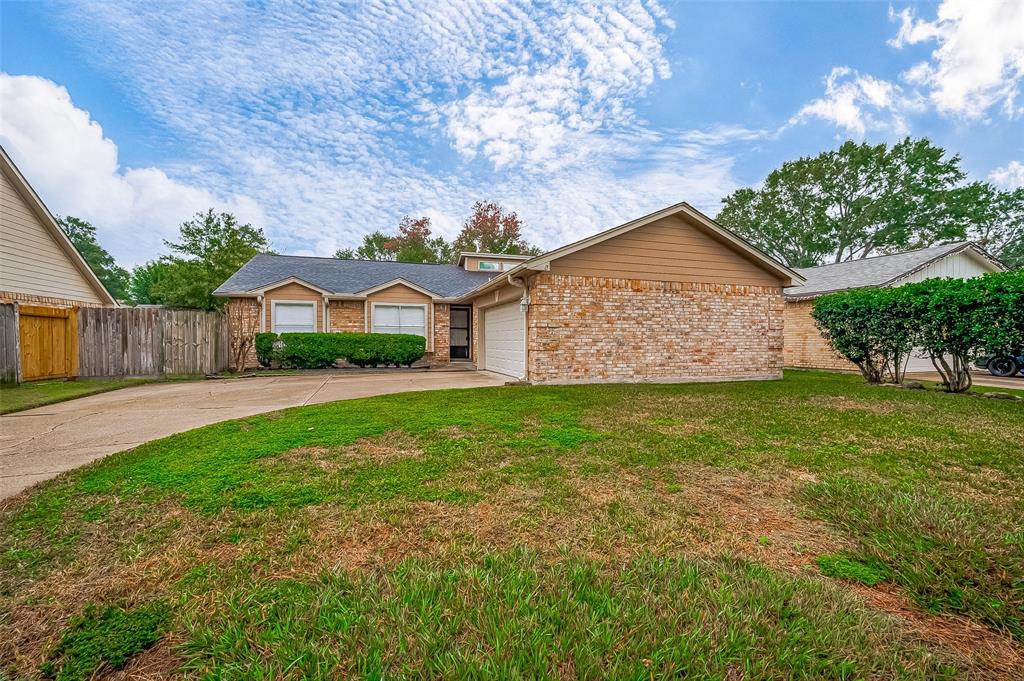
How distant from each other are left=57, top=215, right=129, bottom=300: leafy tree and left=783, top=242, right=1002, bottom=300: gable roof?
5681cm

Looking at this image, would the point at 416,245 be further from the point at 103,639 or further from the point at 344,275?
the point at 103,639

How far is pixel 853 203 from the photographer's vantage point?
95.9 feet

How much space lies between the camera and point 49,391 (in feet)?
26.0

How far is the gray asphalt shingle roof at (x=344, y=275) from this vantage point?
14344mm

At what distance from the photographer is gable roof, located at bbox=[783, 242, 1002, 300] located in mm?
13609

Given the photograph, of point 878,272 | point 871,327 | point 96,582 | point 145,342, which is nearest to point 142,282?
point 145,342

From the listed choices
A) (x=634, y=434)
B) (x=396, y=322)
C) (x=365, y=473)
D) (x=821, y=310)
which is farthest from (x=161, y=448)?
(x=821, y=310)

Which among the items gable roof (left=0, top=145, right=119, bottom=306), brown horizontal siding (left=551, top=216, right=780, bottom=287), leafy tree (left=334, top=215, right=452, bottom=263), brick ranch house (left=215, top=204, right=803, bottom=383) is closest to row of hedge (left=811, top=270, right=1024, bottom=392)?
brick ranch house (left=215, top=204, right=803, bottom=383)

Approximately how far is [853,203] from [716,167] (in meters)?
21.2

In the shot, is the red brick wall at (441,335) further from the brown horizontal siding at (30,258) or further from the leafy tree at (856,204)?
the leafy tree at (856,204)

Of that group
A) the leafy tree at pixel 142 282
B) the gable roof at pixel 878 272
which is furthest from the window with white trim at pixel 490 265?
the leafy tree at pixel 142 282

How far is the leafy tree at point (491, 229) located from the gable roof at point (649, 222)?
23495 millimetres

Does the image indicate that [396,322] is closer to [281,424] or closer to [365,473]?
[281,424]

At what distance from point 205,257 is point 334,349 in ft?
57.2
